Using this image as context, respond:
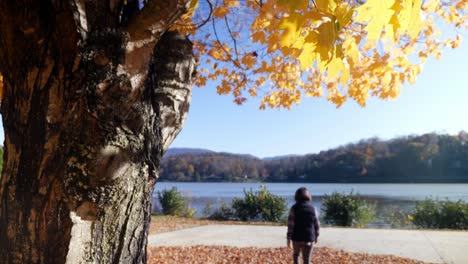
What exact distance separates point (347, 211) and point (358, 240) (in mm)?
4031

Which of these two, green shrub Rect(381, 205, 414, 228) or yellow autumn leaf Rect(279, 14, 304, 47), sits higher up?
yellow autumn leaf Rect(279, 14, 304, 47)

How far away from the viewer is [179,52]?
9.13 ft

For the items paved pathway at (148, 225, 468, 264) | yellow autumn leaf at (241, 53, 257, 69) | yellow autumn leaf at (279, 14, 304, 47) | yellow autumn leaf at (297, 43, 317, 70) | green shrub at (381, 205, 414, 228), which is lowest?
green shrub at (381, 205, 414, 228)

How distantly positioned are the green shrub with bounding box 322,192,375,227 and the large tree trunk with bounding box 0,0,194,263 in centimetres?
1207

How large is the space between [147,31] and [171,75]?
1.49ft

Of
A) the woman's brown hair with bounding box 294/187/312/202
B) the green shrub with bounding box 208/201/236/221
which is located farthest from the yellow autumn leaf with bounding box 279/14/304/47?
the green shrub with bounding box 208/201/236/221

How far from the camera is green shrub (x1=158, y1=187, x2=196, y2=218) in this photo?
55.9 ft

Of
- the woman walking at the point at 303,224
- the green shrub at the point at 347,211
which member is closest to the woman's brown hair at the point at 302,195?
the woman walking at the point at 303,224

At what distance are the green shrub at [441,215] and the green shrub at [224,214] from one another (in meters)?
6.65

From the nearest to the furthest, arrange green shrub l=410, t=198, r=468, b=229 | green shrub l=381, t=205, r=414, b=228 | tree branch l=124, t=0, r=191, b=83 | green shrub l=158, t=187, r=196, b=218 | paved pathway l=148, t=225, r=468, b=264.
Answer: tree branch l=124, t=0, r=191, b=83
paved pathway l=148, t=225, r=468, b=264
green shrub l=410, t=198, r=468, b=229
green shrub l=381, t=205, r=414, b=228
green shrub l=158, t=187, r=196, b=218

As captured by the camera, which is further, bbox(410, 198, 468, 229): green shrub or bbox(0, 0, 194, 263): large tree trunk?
bbox(410, 198, 468, 229): green shrub

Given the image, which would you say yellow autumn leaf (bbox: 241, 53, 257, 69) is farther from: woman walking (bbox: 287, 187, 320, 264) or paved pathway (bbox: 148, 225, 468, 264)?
paved pathway (bbox: 148, 225, 468, 264)

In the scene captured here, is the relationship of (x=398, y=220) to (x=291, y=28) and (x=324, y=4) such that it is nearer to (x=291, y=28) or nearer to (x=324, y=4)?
(x=291, y=28)

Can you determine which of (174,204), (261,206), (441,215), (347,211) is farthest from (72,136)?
(174,204)
